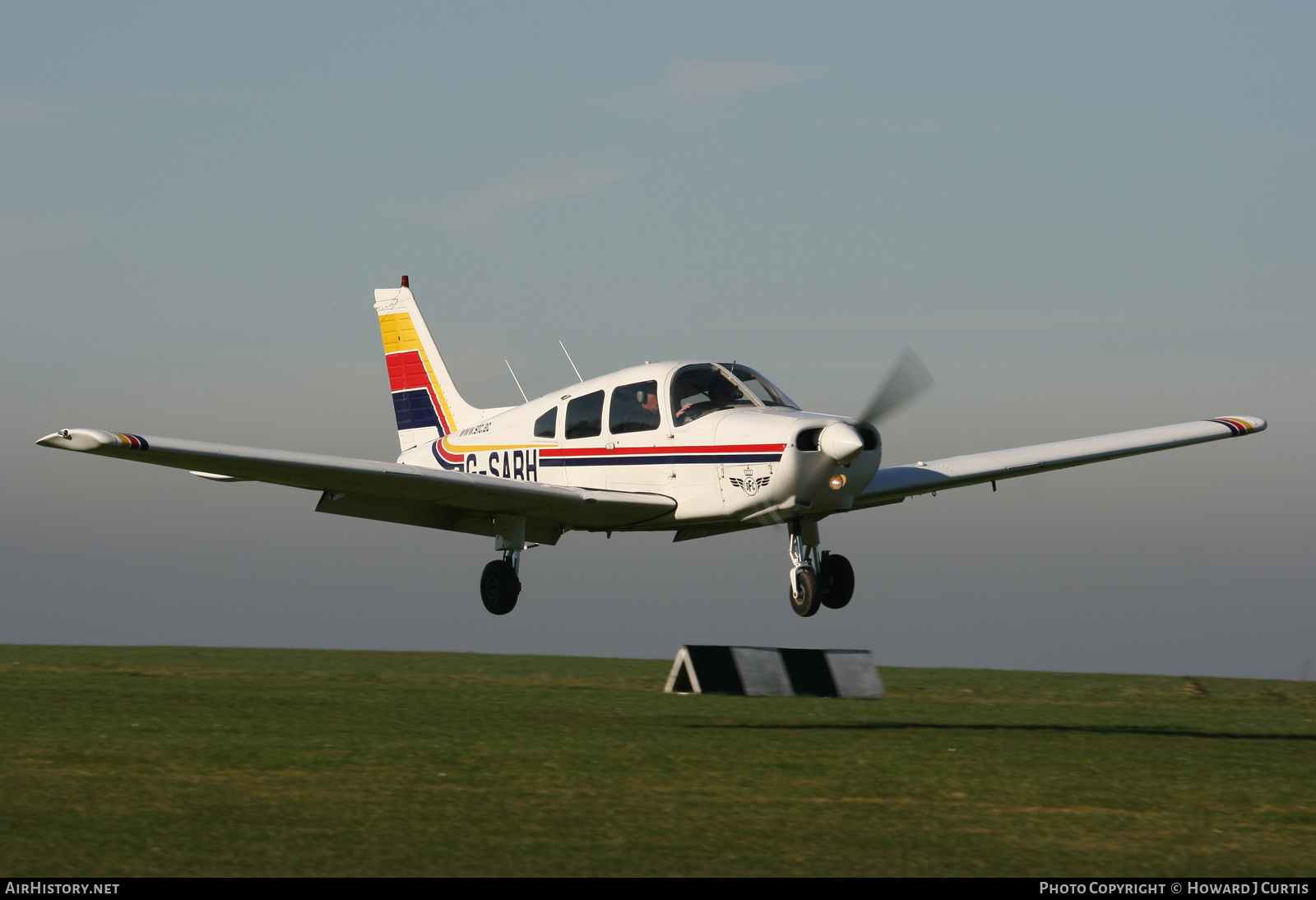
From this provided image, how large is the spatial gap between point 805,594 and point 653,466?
2.55m

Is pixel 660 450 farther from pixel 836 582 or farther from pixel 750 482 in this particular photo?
pixel 836 582

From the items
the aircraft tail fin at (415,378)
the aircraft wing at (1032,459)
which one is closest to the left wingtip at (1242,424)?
the aircraft wing at (1032,459)

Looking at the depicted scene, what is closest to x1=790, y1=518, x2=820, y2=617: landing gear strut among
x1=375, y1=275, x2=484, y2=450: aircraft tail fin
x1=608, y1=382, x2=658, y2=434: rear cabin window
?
x1=608, y1=382, x2=658, y2=434: rear cabin window

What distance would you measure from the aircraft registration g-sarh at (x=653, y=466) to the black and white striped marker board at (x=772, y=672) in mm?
1700

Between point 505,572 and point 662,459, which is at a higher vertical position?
point 662,459

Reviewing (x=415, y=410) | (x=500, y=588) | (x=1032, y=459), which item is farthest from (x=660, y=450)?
(x=415, y=410)

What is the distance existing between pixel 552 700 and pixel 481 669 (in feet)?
18.4

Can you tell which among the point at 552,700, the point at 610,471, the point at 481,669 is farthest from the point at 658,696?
the point at 481,669

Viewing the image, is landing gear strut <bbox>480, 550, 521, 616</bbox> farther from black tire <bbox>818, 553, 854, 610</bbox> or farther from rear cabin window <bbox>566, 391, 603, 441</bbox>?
black tire <bbox>818, 553, 854, 610</bbox>

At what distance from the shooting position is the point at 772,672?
17.4m

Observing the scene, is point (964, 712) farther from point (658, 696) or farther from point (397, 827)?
point (397, 827)

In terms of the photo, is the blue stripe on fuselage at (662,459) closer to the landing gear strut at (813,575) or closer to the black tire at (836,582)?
the landing gear strut at (813,575)

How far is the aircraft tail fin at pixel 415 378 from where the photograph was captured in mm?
21031

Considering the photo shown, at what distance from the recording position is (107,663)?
20641 mm
